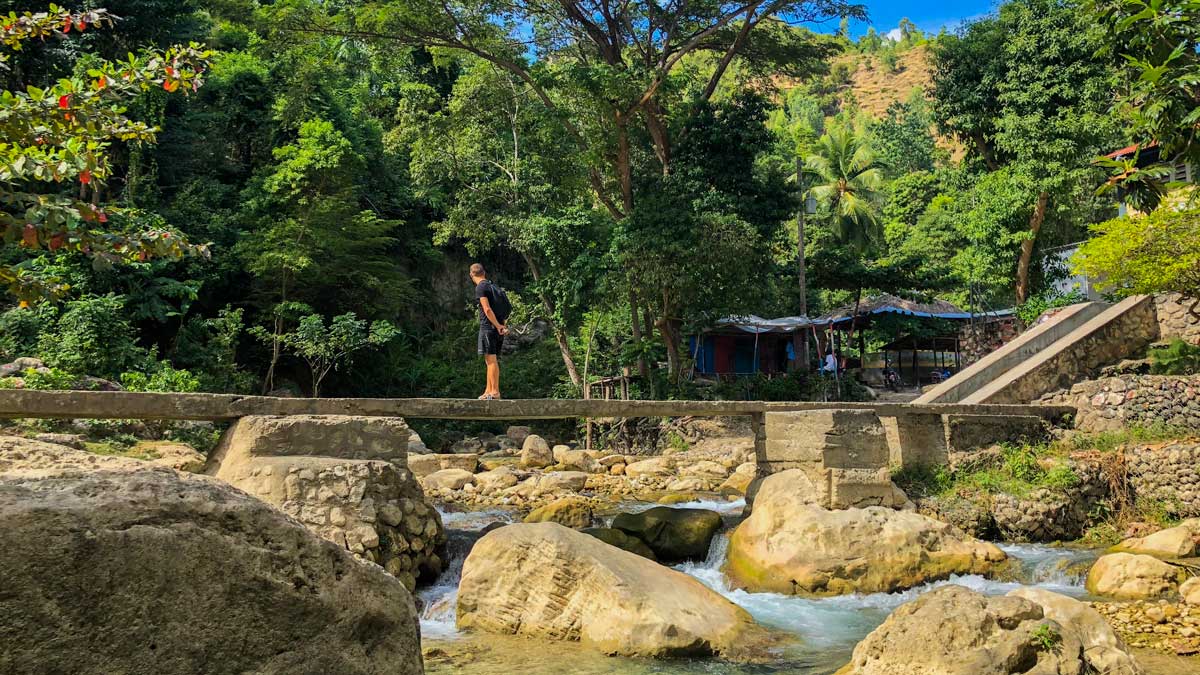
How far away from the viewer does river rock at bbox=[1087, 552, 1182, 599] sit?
7570mm

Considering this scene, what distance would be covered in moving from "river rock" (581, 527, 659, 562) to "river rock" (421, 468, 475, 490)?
6.87 meters

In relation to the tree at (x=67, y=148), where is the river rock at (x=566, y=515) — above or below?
below

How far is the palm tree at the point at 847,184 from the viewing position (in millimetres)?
36375

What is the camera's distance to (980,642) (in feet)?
15.6

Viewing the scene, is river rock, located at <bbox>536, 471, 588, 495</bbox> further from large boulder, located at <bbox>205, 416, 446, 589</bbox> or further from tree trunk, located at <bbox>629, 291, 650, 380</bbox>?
large boulder, located at <bbox>205, 416, 446, 589</bbox>

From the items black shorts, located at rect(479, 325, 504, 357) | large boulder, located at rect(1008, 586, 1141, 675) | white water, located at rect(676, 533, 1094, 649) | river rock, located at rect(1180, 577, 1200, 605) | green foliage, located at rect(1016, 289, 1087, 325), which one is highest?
green foliage, located at rect(1016, 289, 1087, 325)

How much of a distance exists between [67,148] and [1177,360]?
16642 millimetres

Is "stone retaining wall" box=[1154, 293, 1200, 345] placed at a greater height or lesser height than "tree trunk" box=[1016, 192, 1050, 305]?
lesser

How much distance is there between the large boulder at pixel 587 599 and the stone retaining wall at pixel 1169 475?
8075mm

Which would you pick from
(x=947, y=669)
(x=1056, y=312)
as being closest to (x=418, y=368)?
(x=1056, y=312)

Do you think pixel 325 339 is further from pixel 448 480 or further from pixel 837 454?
pixel 837 454

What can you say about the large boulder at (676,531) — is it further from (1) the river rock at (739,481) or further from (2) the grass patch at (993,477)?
(1) the river rock at (739,481)

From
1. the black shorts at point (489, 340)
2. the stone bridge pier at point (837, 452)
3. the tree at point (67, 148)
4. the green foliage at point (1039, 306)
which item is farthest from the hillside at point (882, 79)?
the tree at point (67, 148)

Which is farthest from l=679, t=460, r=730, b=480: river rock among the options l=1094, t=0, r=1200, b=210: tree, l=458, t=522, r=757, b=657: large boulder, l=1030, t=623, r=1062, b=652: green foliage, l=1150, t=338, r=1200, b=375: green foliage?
l=1030, t=623, r=1062, b=652: green foliage
